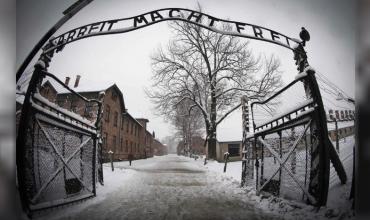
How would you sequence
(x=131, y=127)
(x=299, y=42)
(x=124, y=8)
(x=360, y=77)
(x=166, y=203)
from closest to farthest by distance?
(x=360, y=77)
(x=299, y=42)
(x=166, y=203)
(x=124, y=8)
(x=131, y=127)

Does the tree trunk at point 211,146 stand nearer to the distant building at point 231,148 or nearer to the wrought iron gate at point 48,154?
the distant building at point 231,148

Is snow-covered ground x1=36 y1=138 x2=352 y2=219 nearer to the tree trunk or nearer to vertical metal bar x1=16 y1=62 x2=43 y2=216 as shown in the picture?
vertical metal bar x1=16 y1=62 x2=43 y2=216

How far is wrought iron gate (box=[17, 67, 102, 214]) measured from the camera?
3469mm

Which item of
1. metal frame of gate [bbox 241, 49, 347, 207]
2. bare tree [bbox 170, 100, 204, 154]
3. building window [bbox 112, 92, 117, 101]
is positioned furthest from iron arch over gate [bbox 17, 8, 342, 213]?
bare tree [bbox 170, 100, 204, 154]

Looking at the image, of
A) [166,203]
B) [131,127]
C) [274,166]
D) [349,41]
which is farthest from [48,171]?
[131,127]

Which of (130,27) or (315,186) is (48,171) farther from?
(315,186)

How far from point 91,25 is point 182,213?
4.06 m

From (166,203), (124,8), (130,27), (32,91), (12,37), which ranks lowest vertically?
(166,203)

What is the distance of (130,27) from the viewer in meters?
4.12

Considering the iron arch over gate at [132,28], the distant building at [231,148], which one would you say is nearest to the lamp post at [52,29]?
the iron arch over gate at [132,28]

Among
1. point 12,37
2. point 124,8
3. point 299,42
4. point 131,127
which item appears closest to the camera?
point 12,37

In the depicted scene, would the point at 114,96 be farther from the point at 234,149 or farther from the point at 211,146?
the point at 234,149

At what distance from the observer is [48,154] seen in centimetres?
398

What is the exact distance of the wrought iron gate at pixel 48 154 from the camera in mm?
3469
